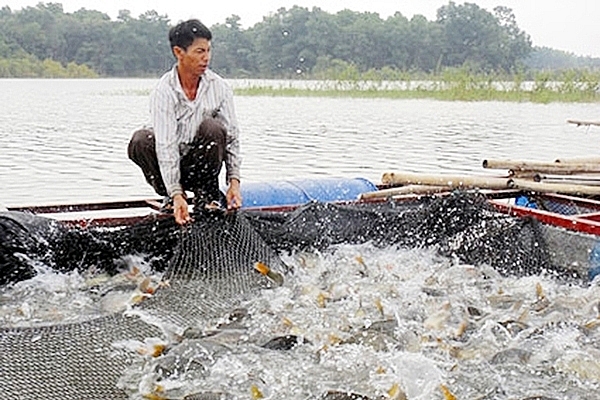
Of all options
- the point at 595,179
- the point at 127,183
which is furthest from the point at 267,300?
the point at 127,183

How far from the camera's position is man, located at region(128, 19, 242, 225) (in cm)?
480

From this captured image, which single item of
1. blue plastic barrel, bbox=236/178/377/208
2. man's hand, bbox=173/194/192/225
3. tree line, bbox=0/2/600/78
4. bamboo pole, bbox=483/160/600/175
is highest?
tree line, bbox=0/2/600/78

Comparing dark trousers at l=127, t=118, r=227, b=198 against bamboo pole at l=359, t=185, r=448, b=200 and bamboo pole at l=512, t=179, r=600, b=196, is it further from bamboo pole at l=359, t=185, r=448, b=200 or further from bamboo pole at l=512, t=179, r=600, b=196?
bamboo pole at l=512, t=179, r=600, b=196

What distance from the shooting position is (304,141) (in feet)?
51.2

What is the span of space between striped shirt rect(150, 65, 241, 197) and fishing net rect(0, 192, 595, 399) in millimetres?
401

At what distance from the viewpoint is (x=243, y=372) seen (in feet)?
10.3

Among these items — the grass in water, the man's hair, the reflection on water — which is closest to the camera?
the man's hair

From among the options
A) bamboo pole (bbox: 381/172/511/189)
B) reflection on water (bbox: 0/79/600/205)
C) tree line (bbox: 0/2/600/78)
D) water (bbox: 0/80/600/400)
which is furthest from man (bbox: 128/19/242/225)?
tree line (bbox: 0/2/600/78)

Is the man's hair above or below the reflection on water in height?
above

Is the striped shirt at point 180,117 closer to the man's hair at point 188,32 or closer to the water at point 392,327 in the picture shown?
the man's hair at point 188,32

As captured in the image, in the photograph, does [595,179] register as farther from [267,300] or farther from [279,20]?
[279,20]

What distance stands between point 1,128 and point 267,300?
600 inches

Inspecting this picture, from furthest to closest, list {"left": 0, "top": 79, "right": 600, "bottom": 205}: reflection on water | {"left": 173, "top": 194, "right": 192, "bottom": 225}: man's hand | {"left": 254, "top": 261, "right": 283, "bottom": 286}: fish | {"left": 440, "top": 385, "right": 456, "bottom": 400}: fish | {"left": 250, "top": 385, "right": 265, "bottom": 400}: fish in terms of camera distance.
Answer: {"left": 0, "top": 79, "right": 600, "bottom": 205}: reflection on water, {"left": 173, "top": 194, "right": 192, "bottom": 225}: man's hand, {"left": 254, "top": 261, "right": 283, "bottom": 286}: fish, {"left": 250, "top": 385, "right": 265, "bottom": 400}: fish, {"left": 440, "top": 385, "right": 456, "bottom": 400}: fish

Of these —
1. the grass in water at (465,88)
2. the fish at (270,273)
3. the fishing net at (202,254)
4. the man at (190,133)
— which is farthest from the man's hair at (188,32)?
the grass in water at (465,88)
